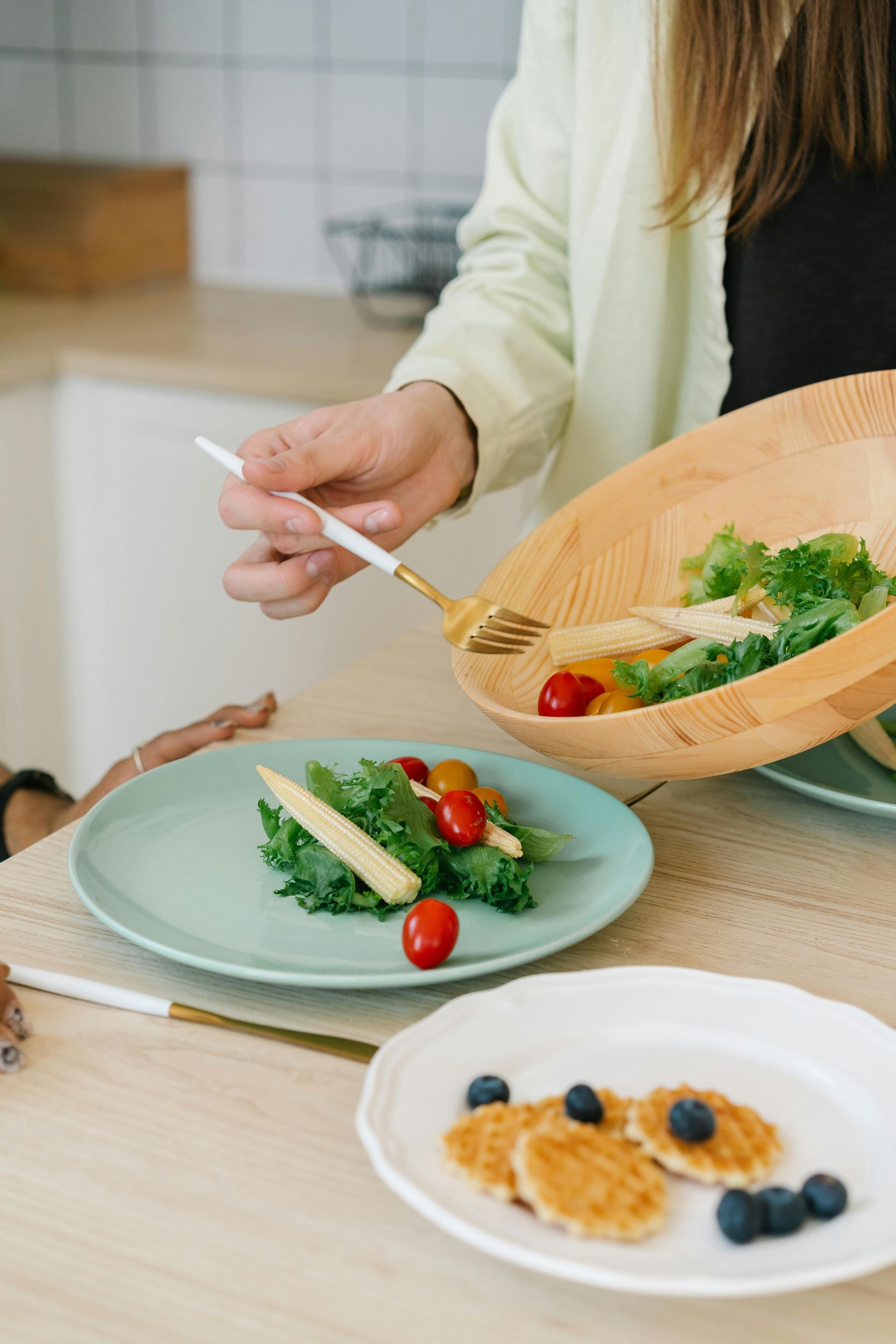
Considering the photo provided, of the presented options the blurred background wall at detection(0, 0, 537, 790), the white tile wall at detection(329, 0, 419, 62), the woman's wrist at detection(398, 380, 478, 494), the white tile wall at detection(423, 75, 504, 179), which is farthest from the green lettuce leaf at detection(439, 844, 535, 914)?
the white tile wall at detection(329, 0, 419, 62)

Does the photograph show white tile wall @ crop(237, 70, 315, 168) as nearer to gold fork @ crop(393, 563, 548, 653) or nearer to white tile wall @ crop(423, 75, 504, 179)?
white tile wall @ crop(423, 75, 504, 179)

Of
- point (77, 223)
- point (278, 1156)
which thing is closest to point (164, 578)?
point (77, 223)

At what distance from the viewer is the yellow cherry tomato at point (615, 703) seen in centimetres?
71

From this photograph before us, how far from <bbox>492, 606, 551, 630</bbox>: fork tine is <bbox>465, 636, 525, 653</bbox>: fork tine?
0.02 meters

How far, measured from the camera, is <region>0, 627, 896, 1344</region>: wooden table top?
1.36 ft

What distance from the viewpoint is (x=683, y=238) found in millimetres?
1153

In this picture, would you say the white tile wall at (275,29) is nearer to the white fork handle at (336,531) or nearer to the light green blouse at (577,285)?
the light green blouse at (577,285)

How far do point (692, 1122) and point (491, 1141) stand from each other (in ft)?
0.23

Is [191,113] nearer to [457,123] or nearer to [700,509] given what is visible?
[457,123]

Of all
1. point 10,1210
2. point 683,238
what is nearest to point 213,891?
point 10,1210

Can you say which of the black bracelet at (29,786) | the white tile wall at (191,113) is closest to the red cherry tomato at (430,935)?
the black bracelet at (29,786)

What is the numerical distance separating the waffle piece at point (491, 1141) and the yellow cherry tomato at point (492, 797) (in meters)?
0.22

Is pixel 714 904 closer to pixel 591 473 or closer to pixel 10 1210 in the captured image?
pixel 10 1210

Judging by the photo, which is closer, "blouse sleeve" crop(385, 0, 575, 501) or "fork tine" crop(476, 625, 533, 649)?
"fork tine" crop(476, 625, 533, 649)
